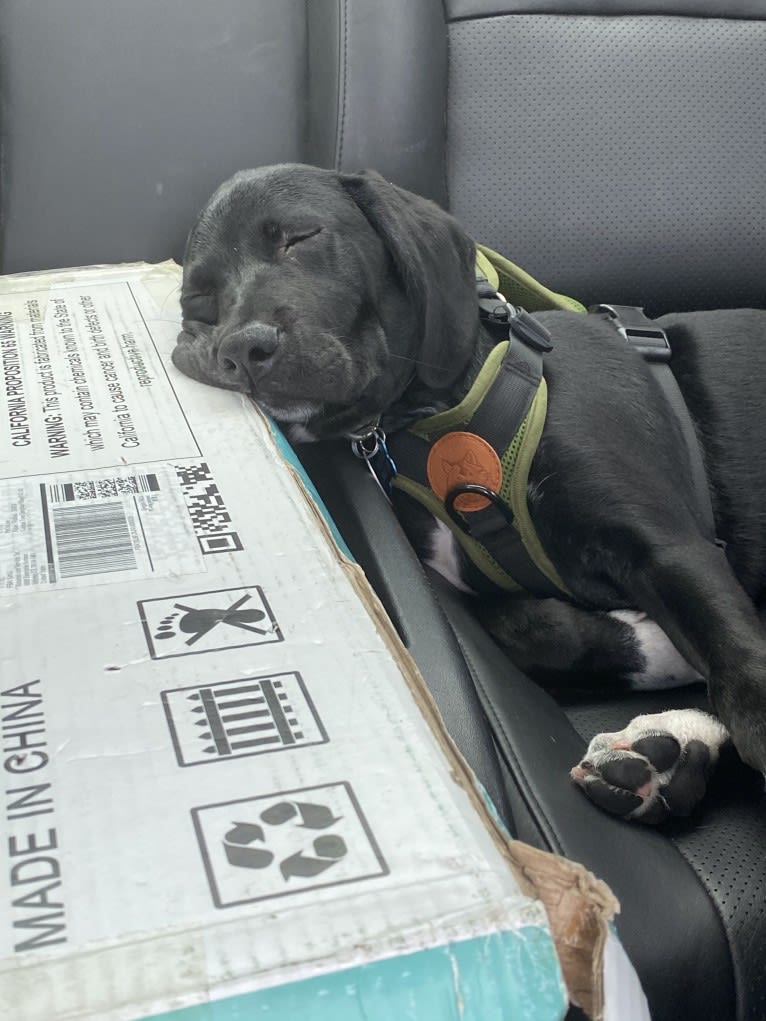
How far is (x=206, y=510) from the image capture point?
40.3 inches

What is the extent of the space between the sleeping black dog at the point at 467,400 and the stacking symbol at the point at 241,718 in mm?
696

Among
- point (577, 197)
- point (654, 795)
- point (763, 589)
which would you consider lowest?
point (763, 589)

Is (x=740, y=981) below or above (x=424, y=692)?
below

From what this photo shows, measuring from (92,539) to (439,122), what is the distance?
1.44m

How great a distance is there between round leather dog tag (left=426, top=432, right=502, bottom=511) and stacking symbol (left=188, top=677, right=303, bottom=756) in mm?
873

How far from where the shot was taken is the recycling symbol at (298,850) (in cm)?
62

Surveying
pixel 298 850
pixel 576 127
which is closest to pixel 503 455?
pixel 576 127

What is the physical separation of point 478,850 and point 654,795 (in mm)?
663

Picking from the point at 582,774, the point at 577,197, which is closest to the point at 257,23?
the point at 577,197

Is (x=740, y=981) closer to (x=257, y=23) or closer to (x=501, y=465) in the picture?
(x=501, y=465)

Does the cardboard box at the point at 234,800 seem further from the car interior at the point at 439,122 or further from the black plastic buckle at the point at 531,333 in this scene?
the car interior at the point at 439,122

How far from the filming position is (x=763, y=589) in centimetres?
186

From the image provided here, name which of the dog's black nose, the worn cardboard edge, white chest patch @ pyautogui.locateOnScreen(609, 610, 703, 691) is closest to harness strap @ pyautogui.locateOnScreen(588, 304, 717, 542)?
white chest patch @ pyautogui.locateOnScreen(609, 610, 703, 691)

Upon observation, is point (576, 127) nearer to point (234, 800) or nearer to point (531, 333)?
point (531, 333)
